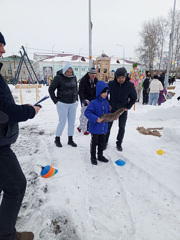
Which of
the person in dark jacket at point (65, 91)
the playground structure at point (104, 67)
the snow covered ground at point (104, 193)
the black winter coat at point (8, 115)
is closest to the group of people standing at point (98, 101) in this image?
the person in dark jacket at point (65, 91)

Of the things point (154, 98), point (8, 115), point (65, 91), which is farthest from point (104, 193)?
point (154, 98)

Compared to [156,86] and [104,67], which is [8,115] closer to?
[156,86]

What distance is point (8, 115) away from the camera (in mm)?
1362

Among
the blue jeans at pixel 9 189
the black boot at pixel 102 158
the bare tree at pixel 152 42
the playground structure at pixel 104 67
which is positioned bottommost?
the black boot at pixel 102 158

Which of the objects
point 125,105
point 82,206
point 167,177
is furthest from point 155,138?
point 82,206

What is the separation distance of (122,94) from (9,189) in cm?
285

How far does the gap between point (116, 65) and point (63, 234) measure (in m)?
51.5

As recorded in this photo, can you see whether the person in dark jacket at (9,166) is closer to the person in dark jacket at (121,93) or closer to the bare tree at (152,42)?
the person in dark jacket at (121,93)

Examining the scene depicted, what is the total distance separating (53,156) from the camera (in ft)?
11.6

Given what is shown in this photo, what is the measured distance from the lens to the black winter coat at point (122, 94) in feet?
11.8

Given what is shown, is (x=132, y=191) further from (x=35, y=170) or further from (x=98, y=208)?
(x=35, y=170)

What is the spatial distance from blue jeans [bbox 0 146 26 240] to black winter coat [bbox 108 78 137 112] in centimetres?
267

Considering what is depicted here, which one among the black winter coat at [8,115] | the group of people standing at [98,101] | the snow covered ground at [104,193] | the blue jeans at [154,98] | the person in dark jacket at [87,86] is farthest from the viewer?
the blue jeans at [154,98]

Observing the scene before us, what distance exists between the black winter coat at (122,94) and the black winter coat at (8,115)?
8.17ft
